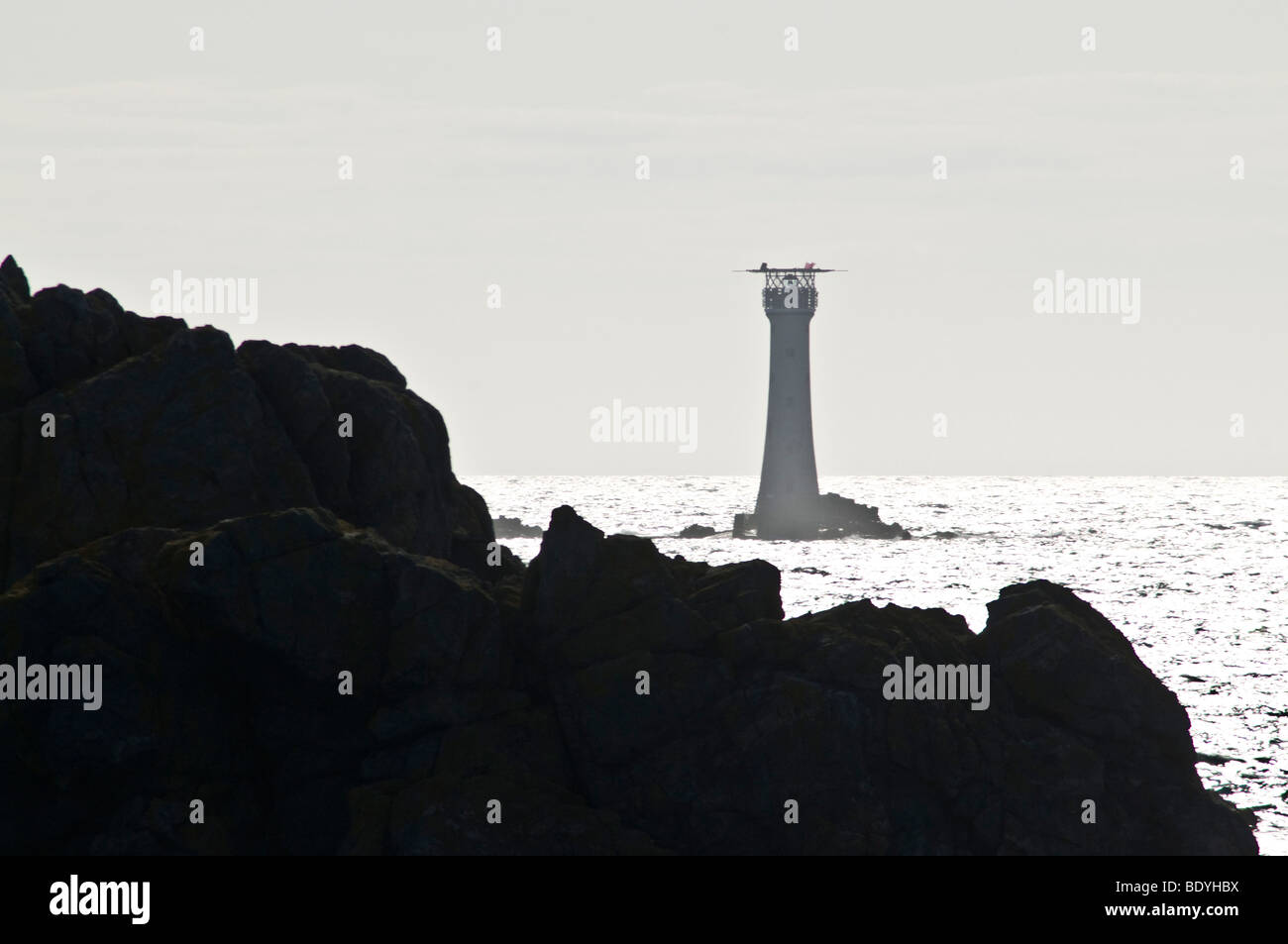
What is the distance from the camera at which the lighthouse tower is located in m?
Answer: 118

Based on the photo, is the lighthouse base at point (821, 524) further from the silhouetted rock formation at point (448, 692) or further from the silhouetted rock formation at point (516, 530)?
the silhouetted rock formation at point (448, 692)

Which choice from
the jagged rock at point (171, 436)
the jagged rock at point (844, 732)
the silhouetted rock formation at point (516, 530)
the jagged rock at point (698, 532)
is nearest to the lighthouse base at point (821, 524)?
the jagged rock at point (698, 532)

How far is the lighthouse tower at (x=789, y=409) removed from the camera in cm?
11781

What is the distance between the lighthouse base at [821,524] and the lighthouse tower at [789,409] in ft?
0.37

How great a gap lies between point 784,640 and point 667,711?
3100mm

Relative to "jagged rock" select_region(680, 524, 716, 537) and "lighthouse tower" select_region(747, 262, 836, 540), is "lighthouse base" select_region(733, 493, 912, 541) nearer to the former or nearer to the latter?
"lighthouse tower" select_region(747, 262, 836, 540)

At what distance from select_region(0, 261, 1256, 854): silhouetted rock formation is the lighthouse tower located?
81.7 m

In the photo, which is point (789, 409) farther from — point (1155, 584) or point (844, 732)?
point (844, 732)

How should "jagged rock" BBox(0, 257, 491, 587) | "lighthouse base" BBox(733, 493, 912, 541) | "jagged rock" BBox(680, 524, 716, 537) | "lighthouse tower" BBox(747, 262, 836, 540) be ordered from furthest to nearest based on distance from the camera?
"jagged rock" BBox(680, 524, 716, 537) → "lighthouse base" BBox(733, 493, 912, 541) → "lighthouse tower" BBox(747, 262, 836, 540) → "jagged rock" BBox(0, 257, 491, 587)

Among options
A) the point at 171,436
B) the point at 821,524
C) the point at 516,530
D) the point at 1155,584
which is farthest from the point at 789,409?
the point at 171,436

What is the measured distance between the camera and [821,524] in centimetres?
13025

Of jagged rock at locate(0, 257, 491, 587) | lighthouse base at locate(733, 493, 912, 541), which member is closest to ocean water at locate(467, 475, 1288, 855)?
lighthouse base at locate(733, 493, 912, 541)

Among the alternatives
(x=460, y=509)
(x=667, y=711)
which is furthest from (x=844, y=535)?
(x=667, y=711)

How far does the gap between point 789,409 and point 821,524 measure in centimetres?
1582
